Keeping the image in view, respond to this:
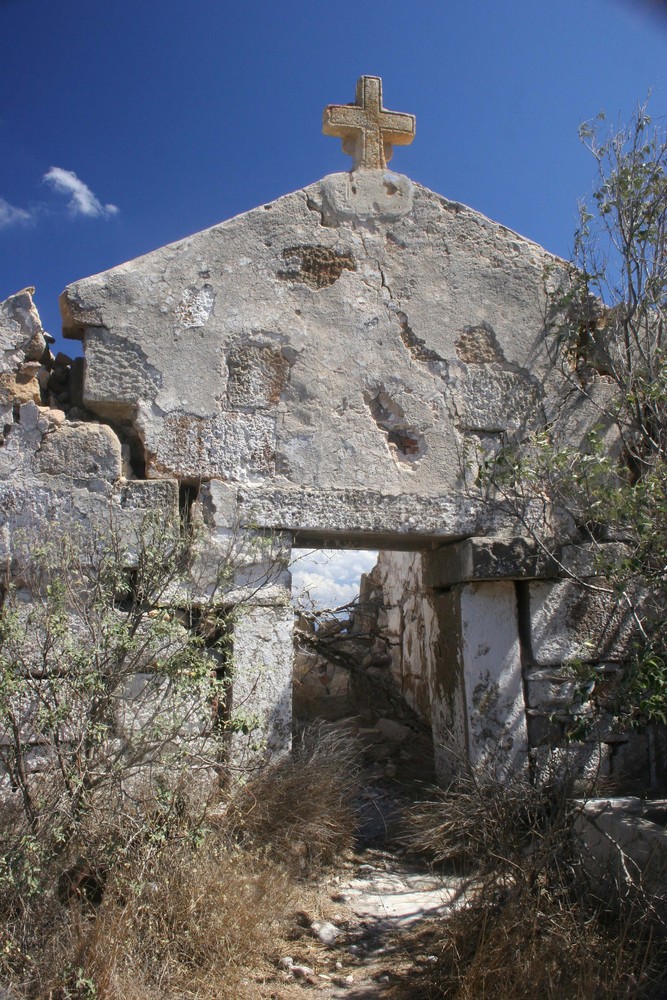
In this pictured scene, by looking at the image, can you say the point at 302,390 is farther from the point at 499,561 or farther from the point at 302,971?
the point at 302,971

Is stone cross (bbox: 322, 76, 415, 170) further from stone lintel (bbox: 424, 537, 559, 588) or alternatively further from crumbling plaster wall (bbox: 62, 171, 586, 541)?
stone lintel (bbox: 424, 537, 559, 588)

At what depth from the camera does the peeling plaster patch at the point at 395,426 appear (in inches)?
170

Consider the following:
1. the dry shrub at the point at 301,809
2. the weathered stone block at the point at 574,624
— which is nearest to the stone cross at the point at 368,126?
the weathered stone block at the point at 574,624

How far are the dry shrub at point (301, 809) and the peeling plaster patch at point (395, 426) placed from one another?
147 cm

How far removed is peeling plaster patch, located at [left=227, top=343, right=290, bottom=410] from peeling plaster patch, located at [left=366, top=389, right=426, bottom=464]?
18.5 inches

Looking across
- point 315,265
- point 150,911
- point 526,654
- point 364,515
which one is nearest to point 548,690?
point 526,654

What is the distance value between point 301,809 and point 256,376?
6.63 ft

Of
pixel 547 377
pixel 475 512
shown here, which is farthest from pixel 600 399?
pixel 475 512

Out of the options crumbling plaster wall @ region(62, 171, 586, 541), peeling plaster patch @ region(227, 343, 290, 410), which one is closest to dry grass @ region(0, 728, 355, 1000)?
crumbling plaster wall @ region(62, 171, 586, 541)

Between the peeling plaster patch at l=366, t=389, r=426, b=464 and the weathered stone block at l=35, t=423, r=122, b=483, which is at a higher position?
the peeling plaster patch at l=366, t=389, r=426, b=464

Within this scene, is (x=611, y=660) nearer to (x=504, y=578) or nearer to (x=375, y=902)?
(x=504, y=578)

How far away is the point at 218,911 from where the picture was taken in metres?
2.92

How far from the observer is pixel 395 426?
435 centimetres

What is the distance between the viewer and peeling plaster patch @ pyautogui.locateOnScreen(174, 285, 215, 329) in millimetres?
4148
